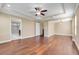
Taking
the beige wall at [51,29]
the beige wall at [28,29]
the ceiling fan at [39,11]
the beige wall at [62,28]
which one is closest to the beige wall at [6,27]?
the beige wall at [28,29]

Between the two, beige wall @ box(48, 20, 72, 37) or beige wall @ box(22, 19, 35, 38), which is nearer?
beige wall @ box(22, 19, 35, 38)

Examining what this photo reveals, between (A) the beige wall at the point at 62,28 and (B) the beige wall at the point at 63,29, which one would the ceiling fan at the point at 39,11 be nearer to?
(A) the beige wall at the point at 62,28

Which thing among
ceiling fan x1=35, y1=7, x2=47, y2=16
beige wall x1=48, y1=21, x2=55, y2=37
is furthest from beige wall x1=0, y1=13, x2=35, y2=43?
beige wall x1=48, y1=21, x2=55, y2=37

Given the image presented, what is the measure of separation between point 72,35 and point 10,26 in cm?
336

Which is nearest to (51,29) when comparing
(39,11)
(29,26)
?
(29,26)

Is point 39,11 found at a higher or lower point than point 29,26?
higher

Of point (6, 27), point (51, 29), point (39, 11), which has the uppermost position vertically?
point (39, 11)

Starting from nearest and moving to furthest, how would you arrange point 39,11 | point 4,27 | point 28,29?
1. point 39,11
2. point 4,27
3. point 28,29

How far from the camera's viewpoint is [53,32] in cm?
643

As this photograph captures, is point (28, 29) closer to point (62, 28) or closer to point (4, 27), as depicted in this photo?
point (4, 27)

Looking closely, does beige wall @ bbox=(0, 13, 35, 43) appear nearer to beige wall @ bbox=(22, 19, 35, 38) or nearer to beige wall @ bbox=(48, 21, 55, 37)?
beige wall @ bbox=(22, 19, 35, 38)
